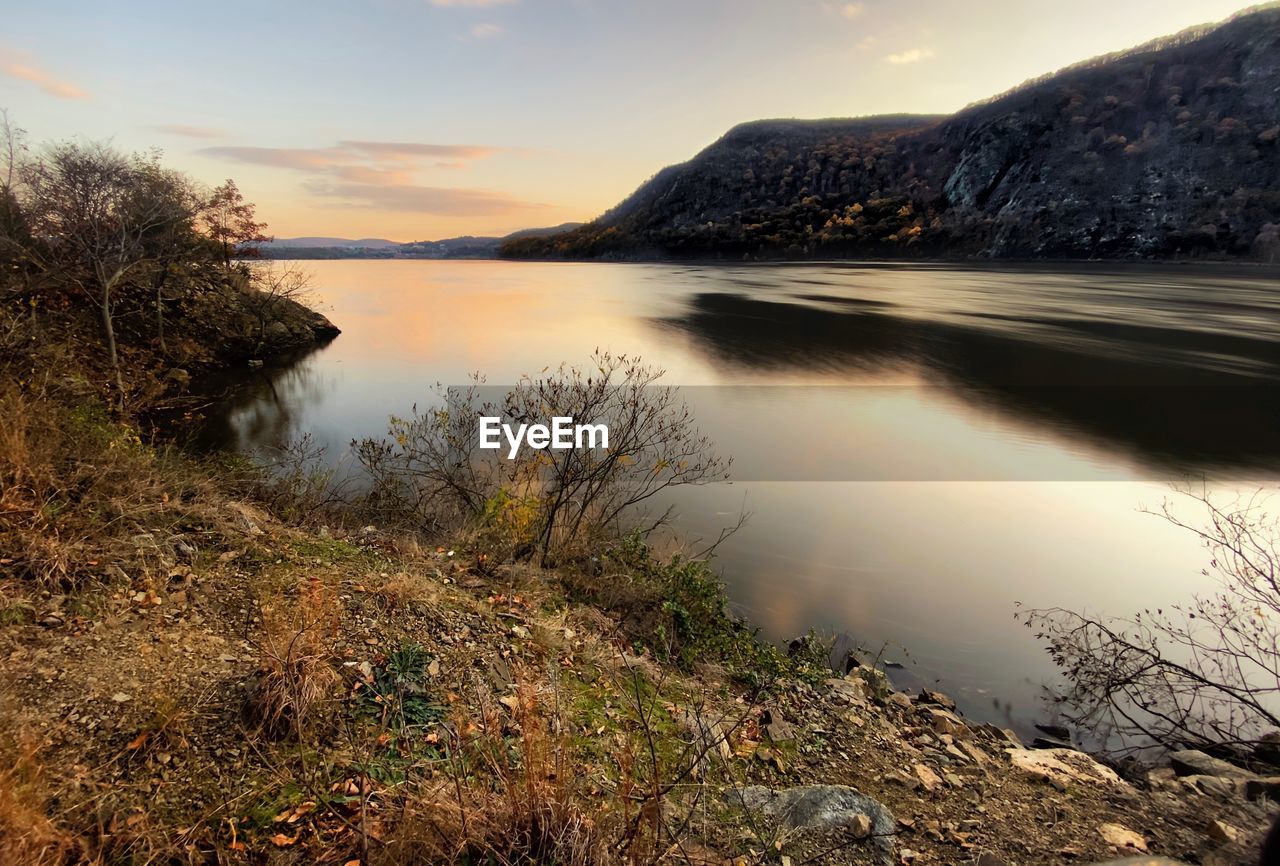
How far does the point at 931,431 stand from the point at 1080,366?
40.2 ft

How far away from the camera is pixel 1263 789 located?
4371 mm

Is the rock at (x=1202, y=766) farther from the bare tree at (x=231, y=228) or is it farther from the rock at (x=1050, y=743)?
the bare tree at (x=231, y=228)

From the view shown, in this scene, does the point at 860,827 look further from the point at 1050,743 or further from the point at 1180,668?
the point at 1180,668

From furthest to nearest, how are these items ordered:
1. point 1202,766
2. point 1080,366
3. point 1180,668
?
point 1080,366 < point 1180,668 < point 1202,766

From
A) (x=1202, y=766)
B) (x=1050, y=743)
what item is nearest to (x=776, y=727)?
(x=1050, y=743)

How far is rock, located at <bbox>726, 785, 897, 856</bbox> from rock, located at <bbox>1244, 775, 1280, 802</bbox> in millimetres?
3119

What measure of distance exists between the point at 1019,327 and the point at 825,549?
29.3 meters

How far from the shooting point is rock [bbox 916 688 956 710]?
6.22 m

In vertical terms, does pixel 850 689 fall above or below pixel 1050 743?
above

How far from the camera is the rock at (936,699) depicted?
6.22 metres

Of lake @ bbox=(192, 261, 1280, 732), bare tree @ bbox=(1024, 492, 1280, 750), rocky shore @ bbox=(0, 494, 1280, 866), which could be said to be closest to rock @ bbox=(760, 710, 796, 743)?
rocky shore @ bbox=(0, 494, 1280, 866)

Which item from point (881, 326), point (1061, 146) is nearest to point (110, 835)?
point (881, 326)

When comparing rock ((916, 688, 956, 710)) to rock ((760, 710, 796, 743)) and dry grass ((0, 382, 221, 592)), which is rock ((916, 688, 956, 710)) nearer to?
rock ((760, 710, 796, 743))

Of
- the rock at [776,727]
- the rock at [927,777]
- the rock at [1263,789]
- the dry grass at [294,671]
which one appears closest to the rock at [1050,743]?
the rock at [1263,789]
